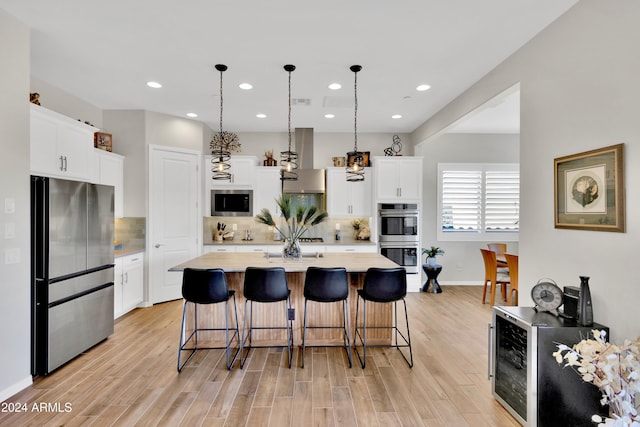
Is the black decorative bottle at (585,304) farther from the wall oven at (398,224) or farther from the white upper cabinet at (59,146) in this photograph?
the white upper cabinet at (59,146)

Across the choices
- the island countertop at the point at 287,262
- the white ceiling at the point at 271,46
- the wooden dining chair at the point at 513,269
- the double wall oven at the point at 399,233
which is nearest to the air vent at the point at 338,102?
the white ceiling at the point at 271,46

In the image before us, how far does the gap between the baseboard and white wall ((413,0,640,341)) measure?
168 inches

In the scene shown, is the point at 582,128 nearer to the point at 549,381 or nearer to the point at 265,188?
the point at 549,381

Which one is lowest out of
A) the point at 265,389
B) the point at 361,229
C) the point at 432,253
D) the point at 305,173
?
the point at 265,389

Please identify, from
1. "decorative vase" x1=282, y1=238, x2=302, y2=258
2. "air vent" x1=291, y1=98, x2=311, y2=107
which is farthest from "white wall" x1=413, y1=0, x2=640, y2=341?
"air vent" x1=291, y1=98, x2=311, y2=107

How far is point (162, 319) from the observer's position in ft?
14.2

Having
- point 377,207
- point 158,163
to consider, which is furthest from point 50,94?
point 377,207

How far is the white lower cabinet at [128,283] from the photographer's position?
4.21 metres

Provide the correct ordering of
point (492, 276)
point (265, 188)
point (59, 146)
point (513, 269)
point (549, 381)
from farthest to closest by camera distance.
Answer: point (265, 188)
point (492, 276)
point (513, 269)
point (59, 146)
point (549, 381)

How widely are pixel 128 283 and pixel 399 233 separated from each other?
4.26 m

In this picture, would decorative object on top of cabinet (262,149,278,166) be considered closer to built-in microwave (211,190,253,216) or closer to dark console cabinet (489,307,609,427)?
built-in microwave (211,190,253,216)

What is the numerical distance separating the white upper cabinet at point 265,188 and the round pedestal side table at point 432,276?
2.88 metres

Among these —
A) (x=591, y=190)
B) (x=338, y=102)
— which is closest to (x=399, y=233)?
(x=338, y=102)

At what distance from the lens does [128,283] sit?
4457mm
